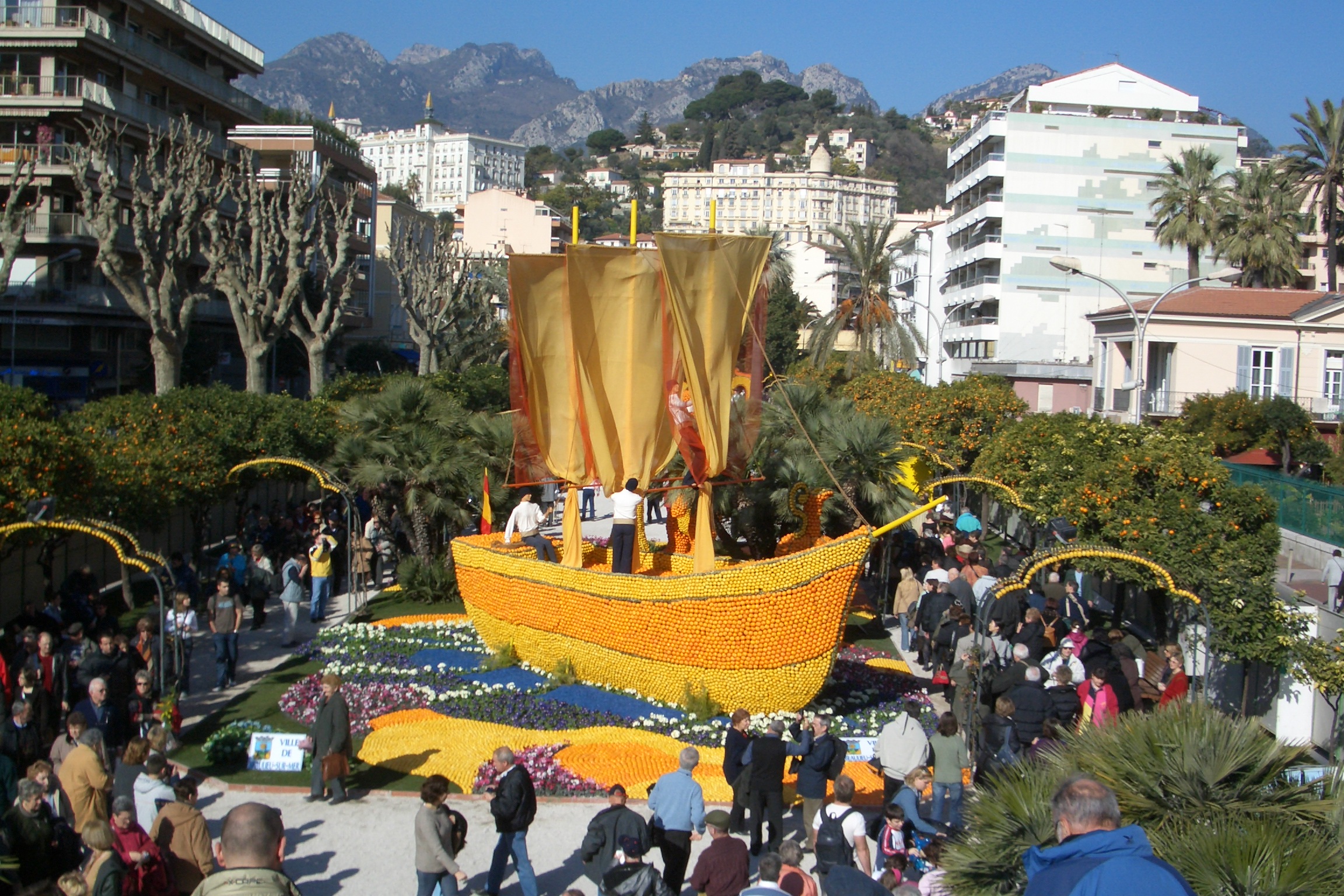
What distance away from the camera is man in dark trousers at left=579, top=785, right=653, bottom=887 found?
7887 millimetres

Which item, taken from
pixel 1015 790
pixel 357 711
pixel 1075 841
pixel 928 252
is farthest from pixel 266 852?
pixel 928 252

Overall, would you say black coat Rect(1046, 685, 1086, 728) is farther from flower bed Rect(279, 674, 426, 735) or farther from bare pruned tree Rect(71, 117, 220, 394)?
bare pruned tree Rect(71, 117, 220, 394)

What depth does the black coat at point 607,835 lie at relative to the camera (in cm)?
788

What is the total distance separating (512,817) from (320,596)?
37.8 feet

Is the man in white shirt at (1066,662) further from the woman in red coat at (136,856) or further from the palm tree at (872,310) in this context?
the palm tree at (872,310)

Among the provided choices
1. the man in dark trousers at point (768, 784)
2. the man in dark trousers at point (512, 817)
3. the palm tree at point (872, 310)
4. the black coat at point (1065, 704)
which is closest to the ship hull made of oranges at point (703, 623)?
the black coat at point (1065, 704)

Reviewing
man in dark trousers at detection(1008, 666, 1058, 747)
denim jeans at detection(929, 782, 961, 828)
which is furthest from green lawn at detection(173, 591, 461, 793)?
man in dark trousers at detection(1008, 666, 1058, 747)

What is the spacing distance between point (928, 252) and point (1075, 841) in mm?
69966

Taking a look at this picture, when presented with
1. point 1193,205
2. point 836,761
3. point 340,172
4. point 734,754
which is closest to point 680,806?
point 734,754

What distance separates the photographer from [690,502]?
18844 millimetres

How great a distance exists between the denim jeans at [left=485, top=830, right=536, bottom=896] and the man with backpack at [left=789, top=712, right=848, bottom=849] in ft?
7.92

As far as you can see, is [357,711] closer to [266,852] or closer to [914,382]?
[266,852]

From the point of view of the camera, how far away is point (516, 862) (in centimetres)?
888

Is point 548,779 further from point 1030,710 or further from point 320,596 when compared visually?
point 320,596
